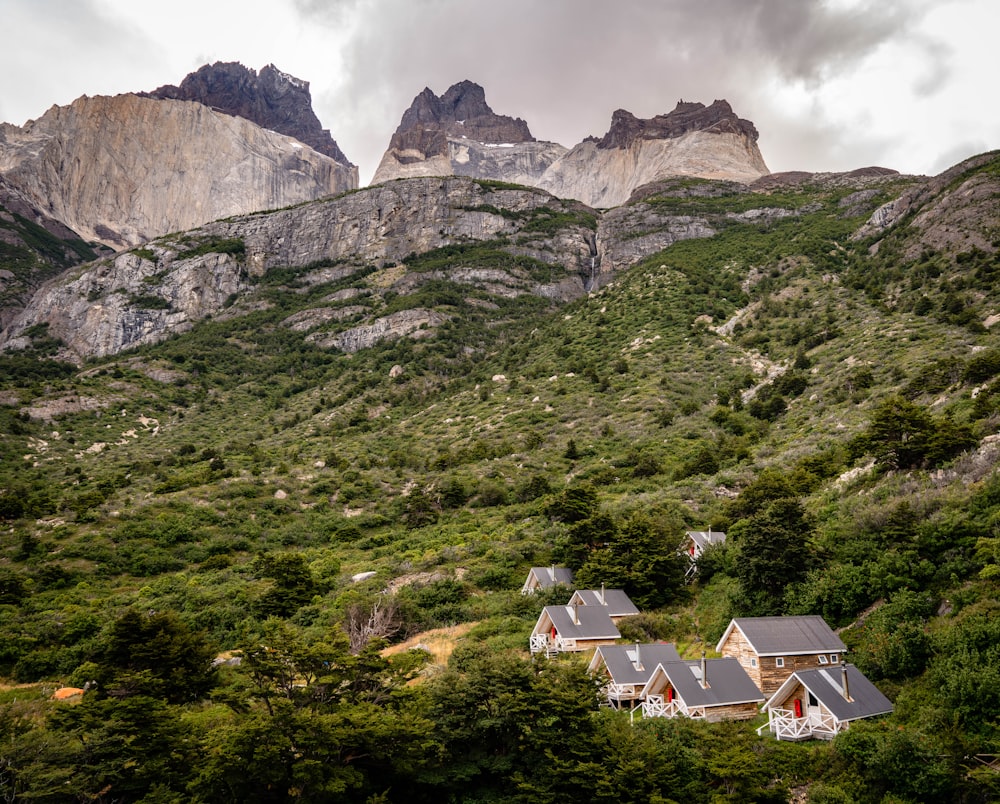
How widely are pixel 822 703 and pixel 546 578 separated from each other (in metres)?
18.4

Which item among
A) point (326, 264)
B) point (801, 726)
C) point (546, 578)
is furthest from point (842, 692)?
point (326, 264)

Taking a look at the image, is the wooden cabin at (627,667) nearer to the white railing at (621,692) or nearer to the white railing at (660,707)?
the white railing at (621,692)

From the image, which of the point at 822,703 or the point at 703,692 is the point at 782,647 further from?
the point at 822,703

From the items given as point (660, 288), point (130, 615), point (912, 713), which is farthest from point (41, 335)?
point (912, 713)

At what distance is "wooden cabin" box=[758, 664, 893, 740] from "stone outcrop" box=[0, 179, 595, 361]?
300ft

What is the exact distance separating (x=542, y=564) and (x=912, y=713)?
77.8 ft

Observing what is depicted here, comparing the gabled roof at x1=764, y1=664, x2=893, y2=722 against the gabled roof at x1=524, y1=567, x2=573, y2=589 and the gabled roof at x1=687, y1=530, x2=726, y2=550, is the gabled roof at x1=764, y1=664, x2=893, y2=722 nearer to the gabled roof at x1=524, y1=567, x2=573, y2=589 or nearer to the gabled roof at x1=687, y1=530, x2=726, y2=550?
the gabled roof at x1=687, y1=530, x2=726, y2=550

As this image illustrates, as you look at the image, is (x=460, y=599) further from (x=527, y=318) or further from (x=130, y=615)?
(x=527, y=318)

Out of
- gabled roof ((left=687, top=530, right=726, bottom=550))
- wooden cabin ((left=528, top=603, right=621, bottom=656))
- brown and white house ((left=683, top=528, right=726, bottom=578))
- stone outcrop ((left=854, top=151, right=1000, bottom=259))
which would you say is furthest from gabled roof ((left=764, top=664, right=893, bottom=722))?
stone outcrop ((left=854, top=151, right=1000, bottom=259))

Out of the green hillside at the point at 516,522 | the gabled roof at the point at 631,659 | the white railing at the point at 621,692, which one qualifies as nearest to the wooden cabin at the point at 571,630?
the green hillside at the point at 516,522

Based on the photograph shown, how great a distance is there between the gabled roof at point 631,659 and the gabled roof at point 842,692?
4.99 m

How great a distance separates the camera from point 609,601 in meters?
32.2

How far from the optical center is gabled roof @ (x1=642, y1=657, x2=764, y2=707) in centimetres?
2159

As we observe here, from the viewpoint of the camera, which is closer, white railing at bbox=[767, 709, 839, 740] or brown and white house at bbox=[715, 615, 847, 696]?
white railing at bbox=[767, 709, 839, 740]
